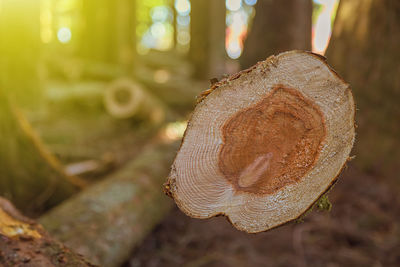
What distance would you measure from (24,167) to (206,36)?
7.11 metres

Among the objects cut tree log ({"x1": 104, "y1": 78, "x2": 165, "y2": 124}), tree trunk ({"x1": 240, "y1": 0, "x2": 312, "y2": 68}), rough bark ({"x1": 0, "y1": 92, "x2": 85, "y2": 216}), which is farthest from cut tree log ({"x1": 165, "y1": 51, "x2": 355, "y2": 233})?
cut tree log ({"x1": 104, "y1": 78, "x2": 165, "y2": 124})

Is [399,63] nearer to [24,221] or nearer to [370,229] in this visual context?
[370,229]

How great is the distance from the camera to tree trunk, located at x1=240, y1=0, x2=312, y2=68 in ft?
14.9

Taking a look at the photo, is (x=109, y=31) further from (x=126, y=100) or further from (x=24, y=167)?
(x=24, y=167)

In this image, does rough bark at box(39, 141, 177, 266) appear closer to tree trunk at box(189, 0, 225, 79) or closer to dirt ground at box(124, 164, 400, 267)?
dirt ground at box(124, 164, 400, 267)

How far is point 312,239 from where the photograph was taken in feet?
9.41

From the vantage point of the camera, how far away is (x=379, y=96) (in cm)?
323

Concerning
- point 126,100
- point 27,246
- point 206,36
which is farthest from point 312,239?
point 206,36

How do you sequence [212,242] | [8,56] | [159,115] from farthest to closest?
[159,115] < [8,56] < [212,242]

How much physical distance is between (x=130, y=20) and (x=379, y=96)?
22.0ft

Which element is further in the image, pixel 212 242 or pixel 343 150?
pixel 212 242

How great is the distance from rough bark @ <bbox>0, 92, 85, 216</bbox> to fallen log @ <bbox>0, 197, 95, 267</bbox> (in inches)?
46.1

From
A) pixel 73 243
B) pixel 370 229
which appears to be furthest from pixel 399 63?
pixel 73 243

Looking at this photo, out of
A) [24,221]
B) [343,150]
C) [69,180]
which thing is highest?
[343,150]
